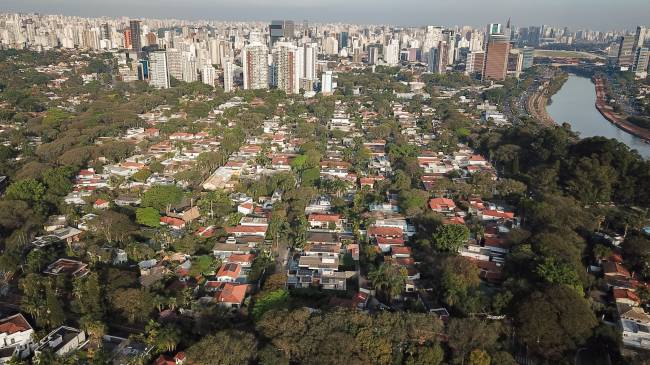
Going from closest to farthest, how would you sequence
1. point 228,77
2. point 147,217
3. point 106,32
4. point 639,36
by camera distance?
point 147,217 → point 228,77 → point 106,32 → point 639,36

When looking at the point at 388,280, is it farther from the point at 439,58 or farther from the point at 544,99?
the point at 439,58

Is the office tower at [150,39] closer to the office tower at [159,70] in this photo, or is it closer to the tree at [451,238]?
the office tower at [159,70]

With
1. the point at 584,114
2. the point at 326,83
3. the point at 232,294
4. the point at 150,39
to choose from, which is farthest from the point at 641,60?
the point at 232,294

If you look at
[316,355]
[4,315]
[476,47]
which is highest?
[476,47]

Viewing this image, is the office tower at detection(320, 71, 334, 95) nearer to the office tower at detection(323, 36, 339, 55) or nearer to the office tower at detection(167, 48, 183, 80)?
the office tower at detection(167, 48, 183, 80)

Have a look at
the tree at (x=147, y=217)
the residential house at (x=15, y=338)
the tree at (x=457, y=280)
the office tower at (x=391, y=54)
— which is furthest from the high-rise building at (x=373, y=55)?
the residential house at (x=15, y=338)

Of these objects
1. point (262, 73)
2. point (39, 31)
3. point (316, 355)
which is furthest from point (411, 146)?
point (39, 31)

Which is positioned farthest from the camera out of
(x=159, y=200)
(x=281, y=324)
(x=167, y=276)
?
(x=159, y=200)

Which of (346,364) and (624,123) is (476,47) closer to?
(624,123)
